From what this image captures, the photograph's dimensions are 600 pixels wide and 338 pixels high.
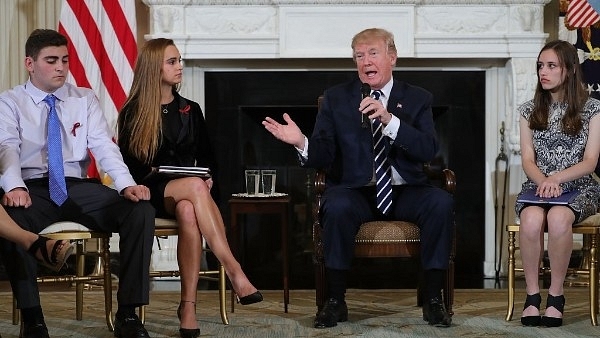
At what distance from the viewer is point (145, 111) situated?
439 cm

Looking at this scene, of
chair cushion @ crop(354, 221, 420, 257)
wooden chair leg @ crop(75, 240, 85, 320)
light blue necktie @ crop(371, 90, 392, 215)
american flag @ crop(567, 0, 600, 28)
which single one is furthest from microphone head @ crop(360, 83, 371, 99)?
american flag @ crop(567, 0, 600, 28)

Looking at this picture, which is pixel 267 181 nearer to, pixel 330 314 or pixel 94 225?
pixel 330 314

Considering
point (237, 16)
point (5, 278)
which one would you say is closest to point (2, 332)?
point (5, 278)

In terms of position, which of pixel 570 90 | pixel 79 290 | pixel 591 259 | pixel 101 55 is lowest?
pixel 79 290

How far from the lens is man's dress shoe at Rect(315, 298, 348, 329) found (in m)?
4.28

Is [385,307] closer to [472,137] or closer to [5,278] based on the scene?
[472,137]

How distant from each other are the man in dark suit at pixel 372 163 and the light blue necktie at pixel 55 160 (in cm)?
88

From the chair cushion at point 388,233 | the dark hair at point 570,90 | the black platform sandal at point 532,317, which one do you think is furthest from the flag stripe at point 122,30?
the black platform sandal at point 532,317

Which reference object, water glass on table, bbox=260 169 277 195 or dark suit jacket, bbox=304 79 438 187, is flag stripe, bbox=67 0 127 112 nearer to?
water glass on table, bbox=260 169 277 195

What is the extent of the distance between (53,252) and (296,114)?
325 cm

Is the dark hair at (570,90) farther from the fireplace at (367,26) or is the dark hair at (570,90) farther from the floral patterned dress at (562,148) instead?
the fireplace at (367,26)

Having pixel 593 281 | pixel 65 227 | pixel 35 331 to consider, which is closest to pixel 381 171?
pixel 593 281

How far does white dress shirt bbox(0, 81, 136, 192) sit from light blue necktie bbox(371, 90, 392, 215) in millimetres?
1058

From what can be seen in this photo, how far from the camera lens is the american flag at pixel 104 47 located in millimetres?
6004
